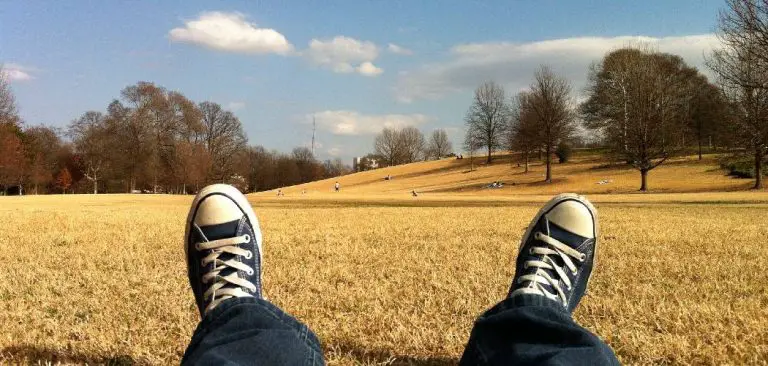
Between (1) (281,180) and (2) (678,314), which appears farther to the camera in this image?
(1) (281,180)

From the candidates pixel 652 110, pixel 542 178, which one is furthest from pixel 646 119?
pixel 542 178

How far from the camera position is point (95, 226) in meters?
9.07

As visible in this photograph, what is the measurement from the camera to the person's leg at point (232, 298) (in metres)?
1.74

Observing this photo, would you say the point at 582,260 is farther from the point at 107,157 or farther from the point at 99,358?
the point at 107,157

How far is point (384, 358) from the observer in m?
2.54

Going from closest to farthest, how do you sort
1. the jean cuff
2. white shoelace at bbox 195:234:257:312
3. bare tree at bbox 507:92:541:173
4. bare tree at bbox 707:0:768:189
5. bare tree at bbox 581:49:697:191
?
the jean cuff
white shoelace at bbox 195:234:257:312
bare tree at bbox 707:0:768:189
bare tree at bbox 581:49:697:191
bare tree at bbox 507:92:541:173

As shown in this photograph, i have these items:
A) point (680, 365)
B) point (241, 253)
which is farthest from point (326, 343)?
point (680, 365)

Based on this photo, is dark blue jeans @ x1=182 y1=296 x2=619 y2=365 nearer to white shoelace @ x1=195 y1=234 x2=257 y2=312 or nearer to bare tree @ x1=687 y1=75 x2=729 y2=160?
white shoelace @ x1=195 y1=234 x2=257 y2=312

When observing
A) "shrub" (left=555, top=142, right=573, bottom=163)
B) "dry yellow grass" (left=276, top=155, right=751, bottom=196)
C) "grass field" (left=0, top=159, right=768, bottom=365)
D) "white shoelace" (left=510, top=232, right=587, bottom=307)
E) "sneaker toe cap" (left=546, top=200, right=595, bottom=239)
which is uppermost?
"shrub" (left=555, top=142, right=573, bottom=163)

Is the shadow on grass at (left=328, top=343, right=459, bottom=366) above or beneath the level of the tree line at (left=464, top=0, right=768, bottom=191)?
beneath

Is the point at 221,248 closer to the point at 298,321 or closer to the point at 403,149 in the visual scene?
the point at 298,321

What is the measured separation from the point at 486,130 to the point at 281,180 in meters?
33.3

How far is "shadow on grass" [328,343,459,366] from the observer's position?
2488mm

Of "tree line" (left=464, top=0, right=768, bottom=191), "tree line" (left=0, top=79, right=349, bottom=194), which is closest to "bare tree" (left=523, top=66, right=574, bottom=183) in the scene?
"tree line" (left=464, top=0, right=768, bottom=191)
